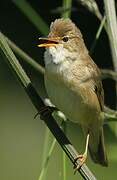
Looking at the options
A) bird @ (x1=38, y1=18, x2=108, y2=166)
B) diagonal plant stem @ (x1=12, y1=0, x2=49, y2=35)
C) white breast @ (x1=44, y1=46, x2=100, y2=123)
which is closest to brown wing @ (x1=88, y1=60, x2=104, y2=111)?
bird @ (x1=38, y1=18, x2=108, y2=166)

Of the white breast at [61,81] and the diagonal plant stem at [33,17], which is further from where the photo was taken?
the white breast at [61,81]

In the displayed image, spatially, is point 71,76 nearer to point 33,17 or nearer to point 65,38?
point 65,38

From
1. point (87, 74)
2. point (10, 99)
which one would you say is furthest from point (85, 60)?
point (10, 99)

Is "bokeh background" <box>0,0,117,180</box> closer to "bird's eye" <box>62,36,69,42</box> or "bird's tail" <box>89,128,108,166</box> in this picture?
"bird's tail" <box>89,128,108,166</box>

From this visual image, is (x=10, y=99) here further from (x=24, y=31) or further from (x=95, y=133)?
(x=95, y=133)

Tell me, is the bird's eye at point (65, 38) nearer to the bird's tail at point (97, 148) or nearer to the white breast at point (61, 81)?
the white breast at point (61, 81)

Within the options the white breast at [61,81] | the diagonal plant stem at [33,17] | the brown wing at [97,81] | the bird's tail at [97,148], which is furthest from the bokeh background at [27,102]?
the diagonal plant stem at [33,17]
